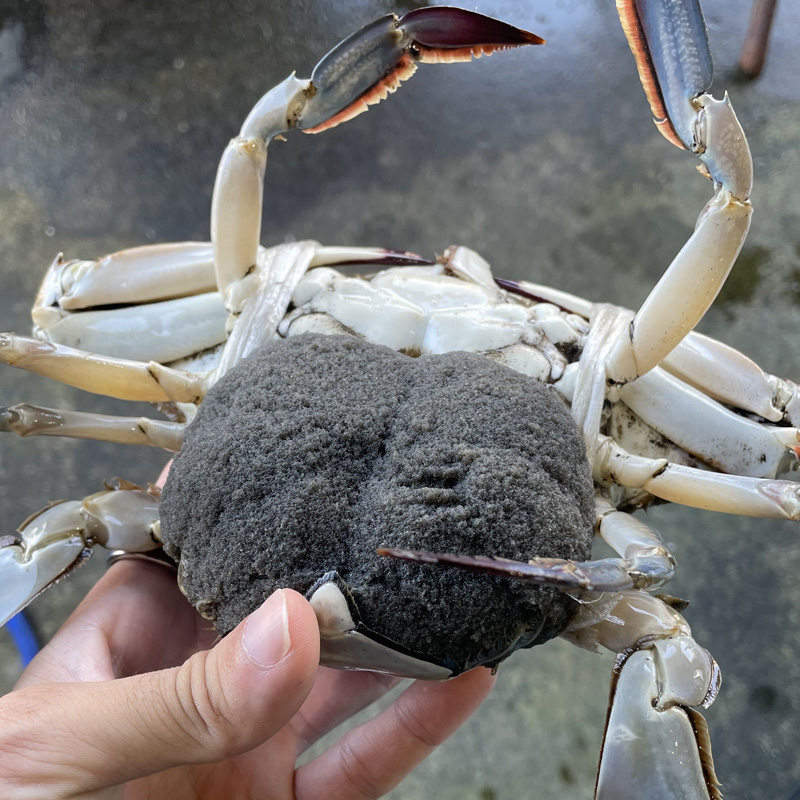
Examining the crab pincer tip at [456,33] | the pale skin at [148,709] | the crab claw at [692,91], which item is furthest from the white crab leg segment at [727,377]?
the pale skin at [148,709]

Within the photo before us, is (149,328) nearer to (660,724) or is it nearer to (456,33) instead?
(456,33)

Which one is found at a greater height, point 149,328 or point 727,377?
point 149,328

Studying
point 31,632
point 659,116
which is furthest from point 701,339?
point 31,632

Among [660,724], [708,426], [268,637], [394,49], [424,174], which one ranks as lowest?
[660,724]

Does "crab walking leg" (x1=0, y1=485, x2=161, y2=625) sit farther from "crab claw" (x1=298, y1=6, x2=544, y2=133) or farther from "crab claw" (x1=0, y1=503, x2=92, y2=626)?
"crab claw" (x1=298, y1=6, x2=544, y2=133)

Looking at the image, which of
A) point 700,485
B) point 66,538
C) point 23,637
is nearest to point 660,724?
point 700,485

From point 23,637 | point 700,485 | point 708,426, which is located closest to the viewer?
point 700,485

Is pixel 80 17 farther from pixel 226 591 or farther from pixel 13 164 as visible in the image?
pixel 226 591
